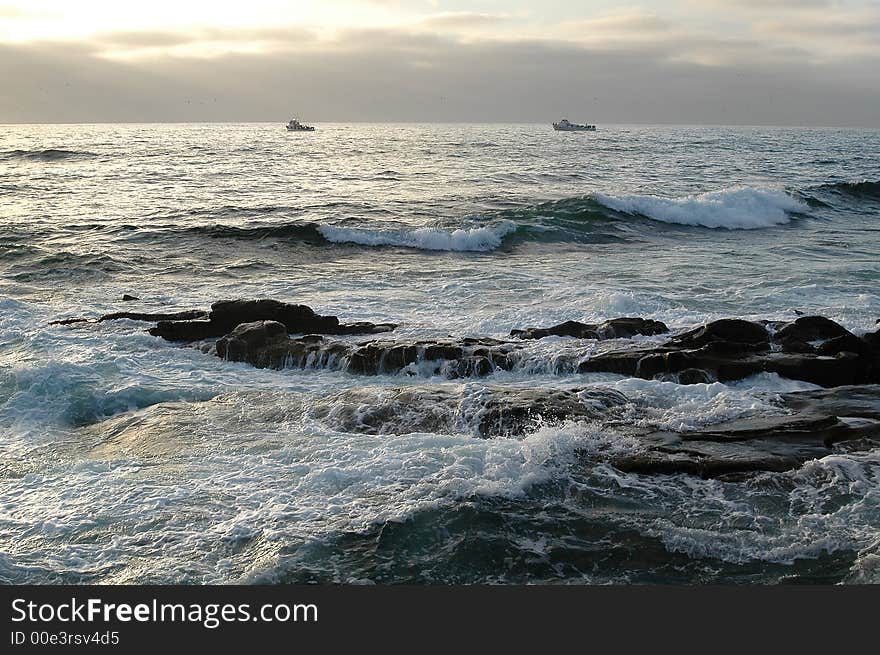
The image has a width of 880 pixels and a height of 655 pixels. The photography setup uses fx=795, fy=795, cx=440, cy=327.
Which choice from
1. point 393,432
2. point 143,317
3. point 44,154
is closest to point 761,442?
point 393,432

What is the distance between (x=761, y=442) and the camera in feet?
28.8

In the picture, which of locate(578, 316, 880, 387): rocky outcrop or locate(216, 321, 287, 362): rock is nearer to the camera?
locate(578, 316, 880, 387): rocky outcrop

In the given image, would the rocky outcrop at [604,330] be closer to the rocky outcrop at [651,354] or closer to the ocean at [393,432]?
the ocean at [393,432]

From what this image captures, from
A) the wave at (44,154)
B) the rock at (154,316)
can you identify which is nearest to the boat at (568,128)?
the wave at (44,154)

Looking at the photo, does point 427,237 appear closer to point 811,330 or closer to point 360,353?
point 360,353

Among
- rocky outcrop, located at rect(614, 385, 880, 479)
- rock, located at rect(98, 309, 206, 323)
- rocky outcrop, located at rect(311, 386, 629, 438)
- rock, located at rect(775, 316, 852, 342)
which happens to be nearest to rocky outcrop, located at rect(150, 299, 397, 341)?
rock, located at rect(98, 309, 206, 323)

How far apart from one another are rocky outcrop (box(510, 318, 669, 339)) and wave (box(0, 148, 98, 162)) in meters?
49.2

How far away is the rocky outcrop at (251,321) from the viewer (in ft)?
46.4

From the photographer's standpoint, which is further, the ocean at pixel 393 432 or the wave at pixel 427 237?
the wave at pixel 427 237

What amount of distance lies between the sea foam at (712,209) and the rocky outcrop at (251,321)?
21394 millimetres

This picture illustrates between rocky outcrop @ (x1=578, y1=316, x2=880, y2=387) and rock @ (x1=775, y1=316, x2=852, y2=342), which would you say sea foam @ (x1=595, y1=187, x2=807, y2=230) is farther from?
rocky outcrop @ (x1=578, y1=316, x2=880, y2=387)

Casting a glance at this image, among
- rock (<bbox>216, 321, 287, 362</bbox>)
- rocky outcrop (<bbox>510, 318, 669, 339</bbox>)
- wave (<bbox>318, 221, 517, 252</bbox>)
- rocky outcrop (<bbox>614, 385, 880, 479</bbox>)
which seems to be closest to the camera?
rocky outcrop (<bbox>614, 385, 880, 479</bbox>)

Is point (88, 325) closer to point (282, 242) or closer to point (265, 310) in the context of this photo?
point (265, 310)

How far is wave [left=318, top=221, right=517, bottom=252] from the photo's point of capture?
1069 inches
